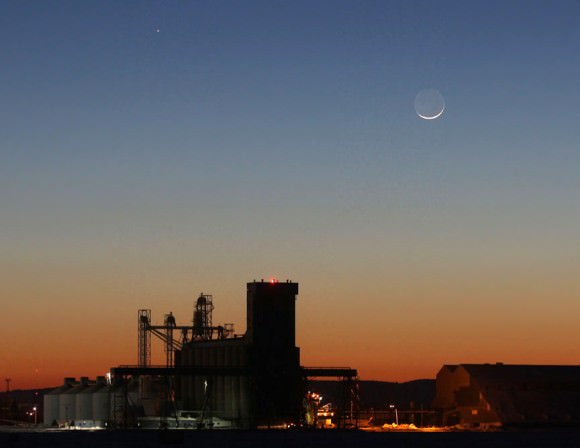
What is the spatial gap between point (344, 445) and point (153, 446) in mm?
25473

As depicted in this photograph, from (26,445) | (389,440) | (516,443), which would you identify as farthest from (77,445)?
(516,443)

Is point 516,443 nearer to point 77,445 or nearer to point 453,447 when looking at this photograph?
point 453,447

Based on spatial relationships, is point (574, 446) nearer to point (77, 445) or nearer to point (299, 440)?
point (299, 440)

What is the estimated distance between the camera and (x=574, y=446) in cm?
15662

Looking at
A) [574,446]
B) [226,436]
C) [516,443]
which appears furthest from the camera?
[226,436]

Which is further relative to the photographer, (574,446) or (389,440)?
(389,440)

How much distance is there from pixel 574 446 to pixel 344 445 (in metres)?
30.4

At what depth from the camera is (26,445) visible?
170625 millimetres

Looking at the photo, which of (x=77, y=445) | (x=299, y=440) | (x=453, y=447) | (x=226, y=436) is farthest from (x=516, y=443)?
(x=77, y=445)

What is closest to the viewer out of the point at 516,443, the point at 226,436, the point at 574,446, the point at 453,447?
the point at 574,446

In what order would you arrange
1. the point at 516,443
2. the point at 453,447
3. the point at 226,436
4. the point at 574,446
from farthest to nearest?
1. the point at 226,436
2. the point at 516,443
3. the point at 453,447
4. the point at 574,446

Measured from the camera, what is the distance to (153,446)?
16212 cm

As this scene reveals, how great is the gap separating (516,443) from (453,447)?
15.6m

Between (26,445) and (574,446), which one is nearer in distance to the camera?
(574,446)
